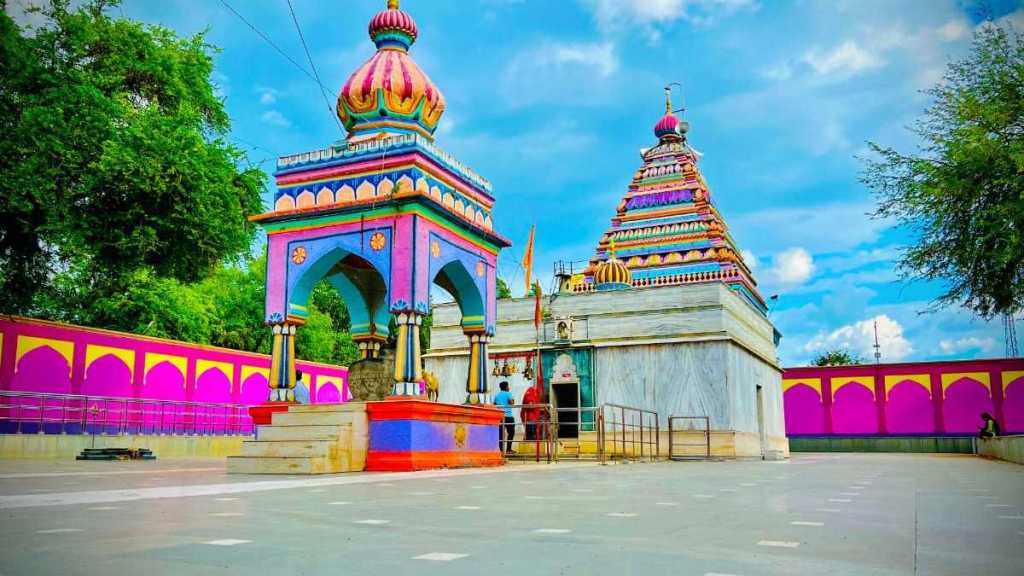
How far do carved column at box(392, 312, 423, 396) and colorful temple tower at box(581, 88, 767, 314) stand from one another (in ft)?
57.4

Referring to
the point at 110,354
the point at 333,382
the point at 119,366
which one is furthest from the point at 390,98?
the point at 333,382

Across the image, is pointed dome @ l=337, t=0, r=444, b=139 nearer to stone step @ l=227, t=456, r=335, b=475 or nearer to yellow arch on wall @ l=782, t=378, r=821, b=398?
stone step @ l=227, t=456, r=335, b=475

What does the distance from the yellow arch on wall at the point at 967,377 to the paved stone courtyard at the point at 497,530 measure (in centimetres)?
2652

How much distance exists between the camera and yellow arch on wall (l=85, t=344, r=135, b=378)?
60.7ft

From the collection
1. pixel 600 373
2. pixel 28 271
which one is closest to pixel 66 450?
pixel 28 271

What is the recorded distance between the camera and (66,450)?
49.6 feet

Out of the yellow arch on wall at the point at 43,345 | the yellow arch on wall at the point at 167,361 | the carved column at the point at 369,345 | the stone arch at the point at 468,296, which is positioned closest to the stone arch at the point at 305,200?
the stone arch at the point at 468,296

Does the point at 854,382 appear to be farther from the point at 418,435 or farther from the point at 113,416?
the point at 113,416

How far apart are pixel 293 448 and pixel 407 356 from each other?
2429 mm

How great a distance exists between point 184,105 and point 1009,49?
64.8 feet

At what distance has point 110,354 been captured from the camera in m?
19.1

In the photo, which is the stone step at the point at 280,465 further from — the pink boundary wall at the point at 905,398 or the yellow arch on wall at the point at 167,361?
the pink boundary wall at the point at 905,398

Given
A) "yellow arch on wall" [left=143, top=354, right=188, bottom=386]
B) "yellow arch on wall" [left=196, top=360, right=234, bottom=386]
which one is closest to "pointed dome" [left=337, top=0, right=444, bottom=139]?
"yellow arch on wall" [left=143, top=354, right=188, bottom=386]

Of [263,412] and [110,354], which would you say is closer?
[263,412]
